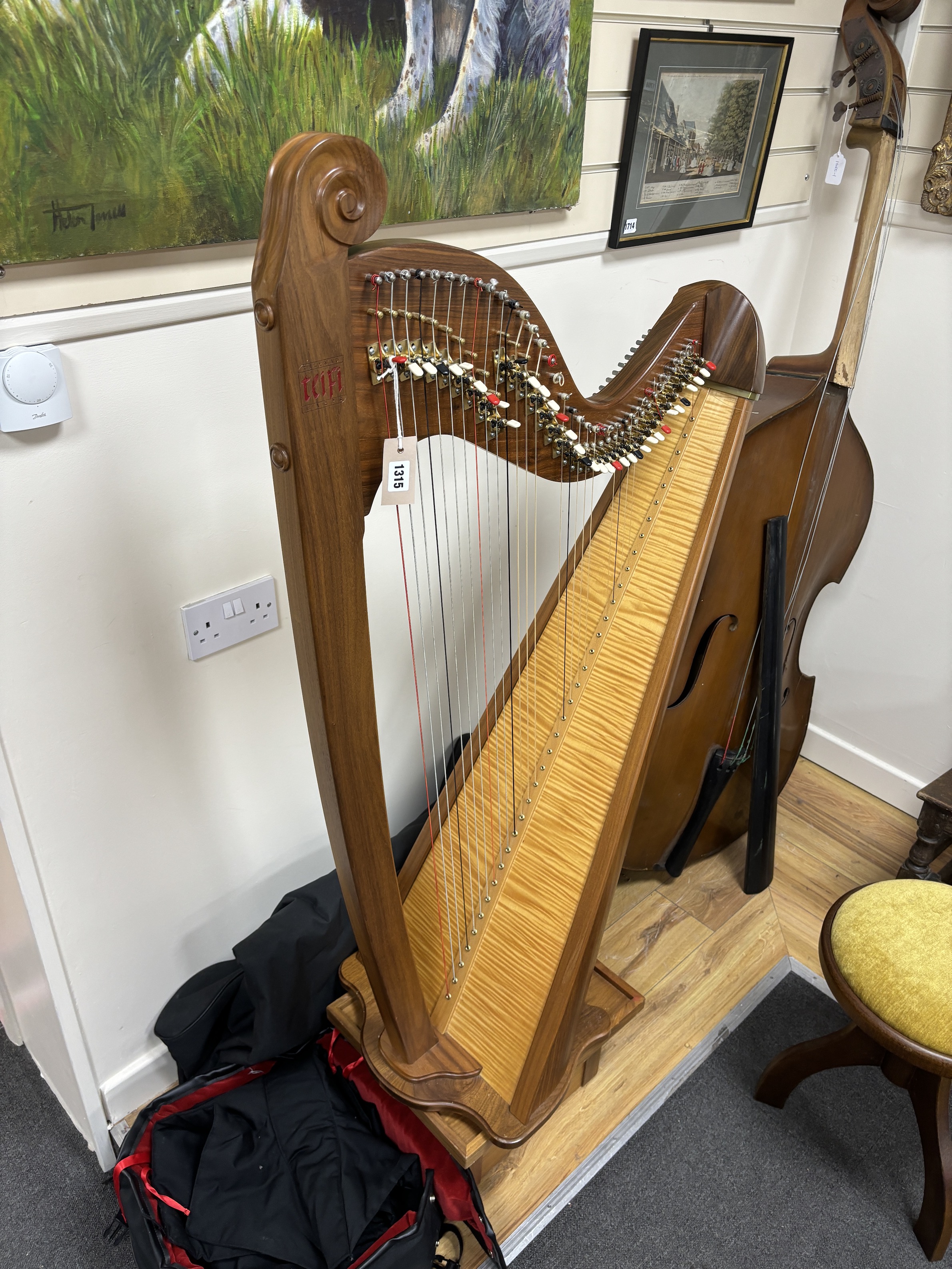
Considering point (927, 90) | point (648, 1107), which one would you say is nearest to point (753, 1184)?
point (648, 1107)

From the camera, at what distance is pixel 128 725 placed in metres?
1.31

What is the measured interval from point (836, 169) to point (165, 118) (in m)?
1.43

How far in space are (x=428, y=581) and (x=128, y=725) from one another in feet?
1.83

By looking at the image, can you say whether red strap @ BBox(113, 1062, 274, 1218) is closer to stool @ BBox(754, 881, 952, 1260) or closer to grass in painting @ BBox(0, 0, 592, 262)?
stool @ BBox(754, 881, 952, 1260)

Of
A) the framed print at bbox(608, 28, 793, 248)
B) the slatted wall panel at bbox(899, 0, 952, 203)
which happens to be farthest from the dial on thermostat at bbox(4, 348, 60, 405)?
the slatted wall panel at bbox(899, 0, 952, 203)

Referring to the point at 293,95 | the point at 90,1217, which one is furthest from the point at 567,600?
the point at 90,1217

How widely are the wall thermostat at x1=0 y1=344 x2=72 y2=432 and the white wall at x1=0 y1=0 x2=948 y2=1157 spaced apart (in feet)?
0.07

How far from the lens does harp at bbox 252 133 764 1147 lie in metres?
0.71

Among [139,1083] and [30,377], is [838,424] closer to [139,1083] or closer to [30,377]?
[30,377]

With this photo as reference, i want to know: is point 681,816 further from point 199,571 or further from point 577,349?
point 199,571

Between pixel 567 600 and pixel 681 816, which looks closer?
pixel 567 600

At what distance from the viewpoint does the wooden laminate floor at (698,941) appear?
5.08 feet

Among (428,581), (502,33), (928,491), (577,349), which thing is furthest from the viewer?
(928,491)
